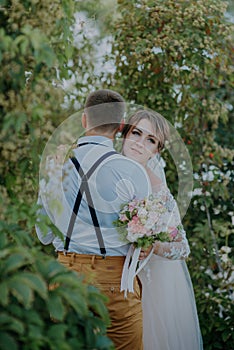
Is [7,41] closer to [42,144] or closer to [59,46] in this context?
[42,144]

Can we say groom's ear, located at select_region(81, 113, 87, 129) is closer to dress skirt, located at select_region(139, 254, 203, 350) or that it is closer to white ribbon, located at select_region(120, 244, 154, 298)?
white ribbon, located at select_region(120, 244, 154, 298)

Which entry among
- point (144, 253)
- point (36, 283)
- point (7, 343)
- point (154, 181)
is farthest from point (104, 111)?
point (7, 343)

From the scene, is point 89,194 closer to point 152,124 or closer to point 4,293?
point 152,124

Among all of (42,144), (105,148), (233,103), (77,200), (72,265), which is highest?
(42,144)

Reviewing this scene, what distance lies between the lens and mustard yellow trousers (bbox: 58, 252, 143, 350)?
9.02 ft

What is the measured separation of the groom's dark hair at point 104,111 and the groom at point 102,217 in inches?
3.7

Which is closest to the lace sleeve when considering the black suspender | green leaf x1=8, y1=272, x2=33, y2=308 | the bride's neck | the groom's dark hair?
the bride's neck

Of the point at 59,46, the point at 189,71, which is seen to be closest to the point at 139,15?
the point at 189,71

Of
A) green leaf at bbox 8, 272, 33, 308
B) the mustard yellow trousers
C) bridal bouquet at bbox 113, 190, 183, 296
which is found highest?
green leaf at bbox 8, 272, 33, 308

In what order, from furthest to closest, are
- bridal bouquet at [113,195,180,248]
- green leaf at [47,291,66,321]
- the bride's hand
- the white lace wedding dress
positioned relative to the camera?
1. the white lace wedding dress
2. the bride's hand
3. bridal bouquet at [113,195,180,248]
4. green leaf at [47,291,66,321]

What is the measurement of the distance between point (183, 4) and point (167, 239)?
194 centimetres

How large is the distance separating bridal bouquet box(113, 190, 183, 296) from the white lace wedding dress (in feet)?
1.56

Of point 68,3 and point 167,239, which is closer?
point 68,3

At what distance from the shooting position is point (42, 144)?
2.29 meters
